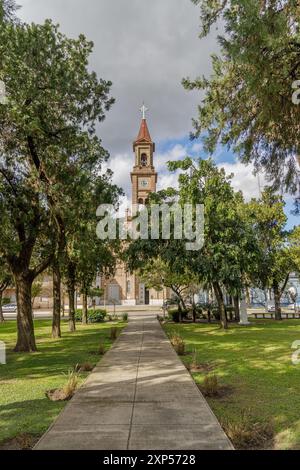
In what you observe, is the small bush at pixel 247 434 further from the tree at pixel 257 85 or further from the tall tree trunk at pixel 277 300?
the tall tree trunk at pixel 277 300

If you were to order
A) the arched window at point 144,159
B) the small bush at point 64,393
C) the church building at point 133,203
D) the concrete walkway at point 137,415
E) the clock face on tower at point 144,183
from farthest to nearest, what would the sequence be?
the arched window at point 144,159 → the clock face on tower at point 144,183 → the church building at point 133,203 → the small bush at point 64,393 → the concrete walkway at point 137,415

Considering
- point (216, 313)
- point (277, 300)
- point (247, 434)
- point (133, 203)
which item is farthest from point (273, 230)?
point (133, 203)

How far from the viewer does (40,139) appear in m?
14.8

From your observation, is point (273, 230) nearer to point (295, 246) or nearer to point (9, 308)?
point (295, 246)

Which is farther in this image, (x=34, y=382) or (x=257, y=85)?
(x=34, y=382)

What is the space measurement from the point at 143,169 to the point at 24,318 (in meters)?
51.1

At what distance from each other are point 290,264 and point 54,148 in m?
23.3

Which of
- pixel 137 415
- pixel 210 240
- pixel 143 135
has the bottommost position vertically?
pixel 137 415

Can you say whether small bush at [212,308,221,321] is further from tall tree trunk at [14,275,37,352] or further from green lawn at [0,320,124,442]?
tall tree trunk at [14,275,37,352]

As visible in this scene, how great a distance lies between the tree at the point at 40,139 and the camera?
43.4ft

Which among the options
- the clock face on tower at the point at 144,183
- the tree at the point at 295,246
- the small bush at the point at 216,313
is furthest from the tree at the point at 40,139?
the clock face on tower at the point at 144,183

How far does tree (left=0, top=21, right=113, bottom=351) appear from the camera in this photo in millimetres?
13238

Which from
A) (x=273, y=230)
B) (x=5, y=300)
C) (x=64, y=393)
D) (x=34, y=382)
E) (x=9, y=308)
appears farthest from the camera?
(x=9, y=308)

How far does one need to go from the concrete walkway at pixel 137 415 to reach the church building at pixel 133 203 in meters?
51.8
